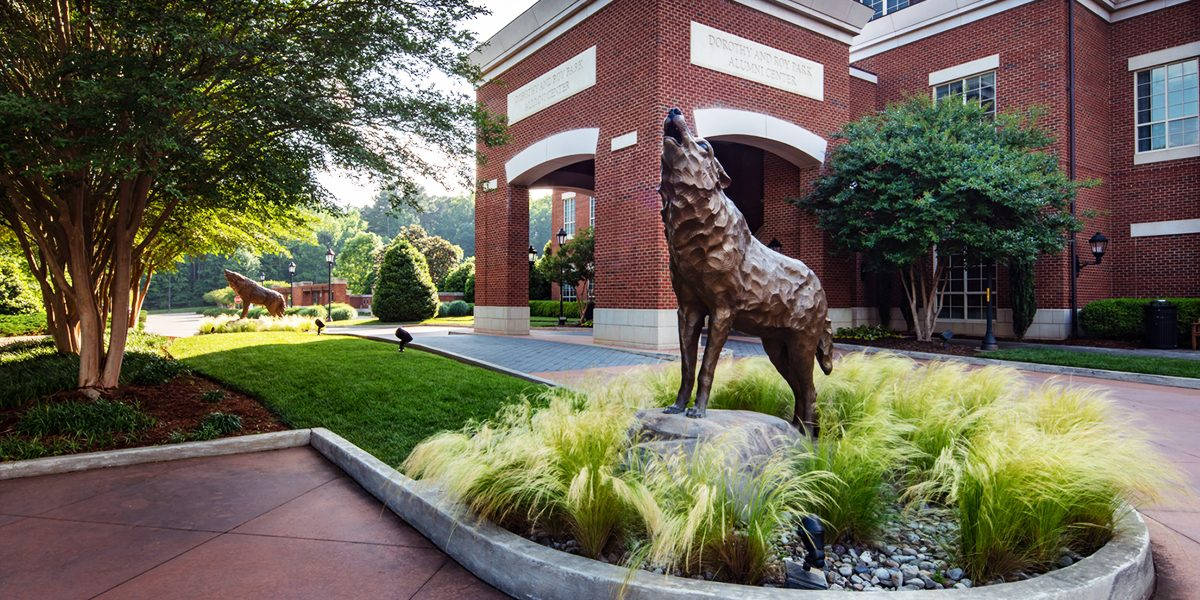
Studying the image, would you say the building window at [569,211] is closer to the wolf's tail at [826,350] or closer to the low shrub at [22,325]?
the low shrub at [22,325]

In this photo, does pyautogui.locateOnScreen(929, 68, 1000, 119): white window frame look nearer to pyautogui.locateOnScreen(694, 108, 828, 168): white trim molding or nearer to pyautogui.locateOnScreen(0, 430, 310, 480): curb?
pyautogui.locateOnScreen(694, 108, 828, 168): white trim molding

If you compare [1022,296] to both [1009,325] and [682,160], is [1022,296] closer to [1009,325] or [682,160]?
[1009,325]

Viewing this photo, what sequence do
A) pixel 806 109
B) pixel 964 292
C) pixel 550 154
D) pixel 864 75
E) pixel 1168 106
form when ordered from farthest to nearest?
pixel 864 75 → pixel 964 292 → pixel 1168 106 → pixel 550 154 → pixel 806 109

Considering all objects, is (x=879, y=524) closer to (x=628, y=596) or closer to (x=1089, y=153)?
(x=628, y=596)

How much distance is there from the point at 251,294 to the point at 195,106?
18.9 metres

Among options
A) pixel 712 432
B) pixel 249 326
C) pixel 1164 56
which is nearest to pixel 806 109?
pixel 1164 56

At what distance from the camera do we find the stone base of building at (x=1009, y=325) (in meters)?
15.9

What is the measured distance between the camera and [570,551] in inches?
124

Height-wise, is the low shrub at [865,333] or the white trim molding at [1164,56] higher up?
the white trim molding at [1164,56]

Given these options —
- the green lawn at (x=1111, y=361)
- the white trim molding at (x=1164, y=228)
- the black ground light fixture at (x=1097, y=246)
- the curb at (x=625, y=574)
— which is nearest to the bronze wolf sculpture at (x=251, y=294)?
the curb at (x=625, y=574)

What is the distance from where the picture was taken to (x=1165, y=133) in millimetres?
16359

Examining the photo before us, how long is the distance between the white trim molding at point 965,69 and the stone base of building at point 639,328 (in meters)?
12.3

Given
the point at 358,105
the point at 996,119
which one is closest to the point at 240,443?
the point at 358,105

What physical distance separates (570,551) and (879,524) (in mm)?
1714
